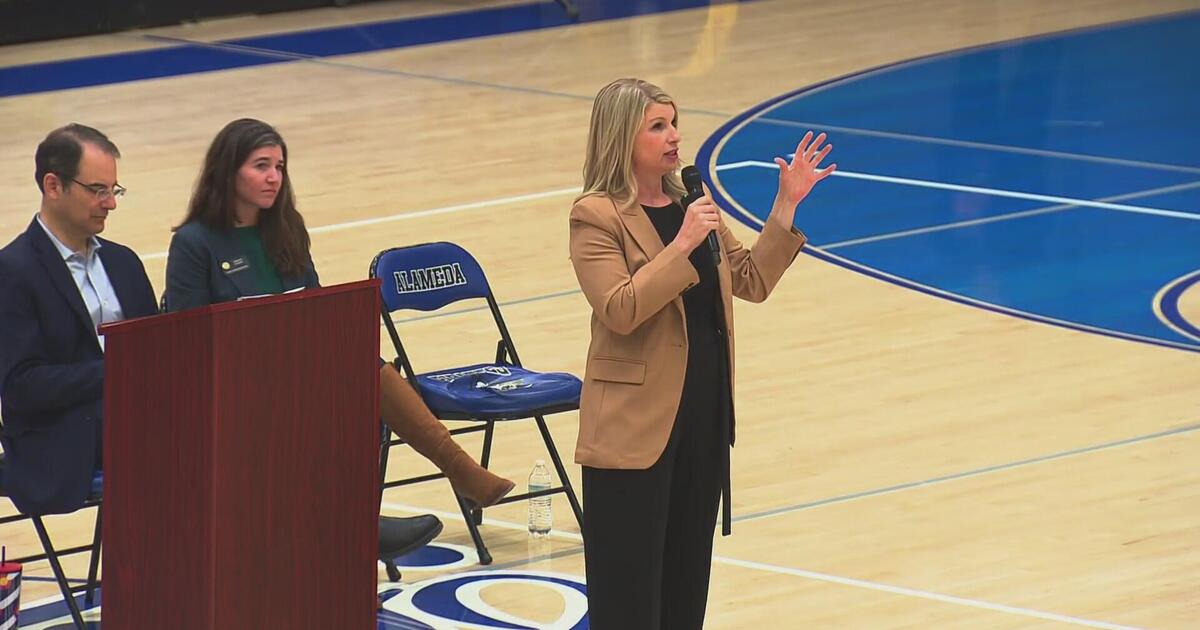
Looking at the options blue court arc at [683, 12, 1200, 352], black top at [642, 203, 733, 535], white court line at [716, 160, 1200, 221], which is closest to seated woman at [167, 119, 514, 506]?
black top at [642, 203, 733, 535]

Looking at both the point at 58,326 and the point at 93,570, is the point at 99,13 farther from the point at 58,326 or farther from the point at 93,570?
the point at 58,326

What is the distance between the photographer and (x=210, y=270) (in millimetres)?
5191

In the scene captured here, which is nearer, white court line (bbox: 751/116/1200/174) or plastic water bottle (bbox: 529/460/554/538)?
plastic water bottle (bbox: 529/460/554/538)

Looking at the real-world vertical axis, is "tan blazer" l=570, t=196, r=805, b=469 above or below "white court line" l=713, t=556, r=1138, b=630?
above

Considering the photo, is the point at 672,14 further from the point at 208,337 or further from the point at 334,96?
the point at 208,337

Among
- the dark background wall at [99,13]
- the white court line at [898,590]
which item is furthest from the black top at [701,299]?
the dark background wall at [99,13]

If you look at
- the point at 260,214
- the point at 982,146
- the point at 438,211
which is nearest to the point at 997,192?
the point at 982,146

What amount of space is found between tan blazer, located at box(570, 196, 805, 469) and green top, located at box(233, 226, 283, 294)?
1093 mm

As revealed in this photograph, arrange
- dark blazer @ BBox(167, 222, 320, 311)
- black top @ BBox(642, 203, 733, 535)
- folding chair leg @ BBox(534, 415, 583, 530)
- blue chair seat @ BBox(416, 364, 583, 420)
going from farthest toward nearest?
1. folding chair leg @ BBox(534, 415, 583, 530)
2. blue chair seat @ BBox(416, 364, 583, 420)
3. dark blazer @ BBox(167, 222, 320, 311)
4. black top @ BBox(642, 203, 733, 535)

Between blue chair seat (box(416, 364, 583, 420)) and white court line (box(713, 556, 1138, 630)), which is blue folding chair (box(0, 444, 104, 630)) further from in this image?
white court line (box(713, 556, 1138, 630))

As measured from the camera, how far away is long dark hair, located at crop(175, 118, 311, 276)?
5.10 m

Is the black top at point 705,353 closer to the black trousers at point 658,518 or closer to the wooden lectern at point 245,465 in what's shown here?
the black trousers at point 658,518

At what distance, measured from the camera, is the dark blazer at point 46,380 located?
195 inches

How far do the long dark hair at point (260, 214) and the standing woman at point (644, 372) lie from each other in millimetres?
1046
